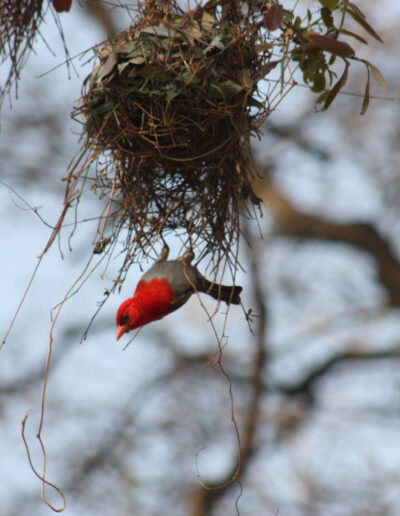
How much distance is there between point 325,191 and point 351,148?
1.62ft

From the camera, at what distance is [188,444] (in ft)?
25.6

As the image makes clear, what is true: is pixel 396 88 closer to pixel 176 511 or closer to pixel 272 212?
pixel 272 212

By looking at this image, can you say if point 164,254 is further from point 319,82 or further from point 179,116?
point 319,82

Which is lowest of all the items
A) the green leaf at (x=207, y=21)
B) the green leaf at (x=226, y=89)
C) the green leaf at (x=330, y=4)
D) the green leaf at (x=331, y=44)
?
the green leaf at (x=226, y=89)

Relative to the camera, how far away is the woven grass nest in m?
2.36

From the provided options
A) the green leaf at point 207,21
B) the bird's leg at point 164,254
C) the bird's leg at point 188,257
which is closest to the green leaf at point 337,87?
the green leaf at point 207,21

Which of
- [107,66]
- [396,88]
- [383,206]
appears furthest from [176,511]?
[107,66]

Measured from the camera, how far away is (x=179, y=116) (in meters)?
2.39

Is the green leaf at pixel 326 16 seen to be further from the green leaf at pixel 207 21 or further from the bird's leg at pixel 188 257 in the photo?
the bird's leg at pixel 188 257

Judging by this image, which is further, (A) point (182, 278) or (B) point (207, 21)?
(A) point (182, 278)

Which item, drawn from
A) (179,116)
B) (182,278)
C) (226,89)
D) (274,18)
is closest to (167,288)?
(182,278)

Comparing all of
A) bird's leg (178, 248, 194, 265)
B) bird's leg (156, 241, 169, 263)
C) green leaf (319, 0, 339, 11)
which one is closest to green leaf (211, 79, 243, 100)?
green leaf (319, 0, 339, 11)

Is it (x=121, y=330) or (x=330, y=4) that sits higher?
(x=330, y=4)

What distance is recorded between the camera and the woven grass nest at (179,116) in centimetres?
236
